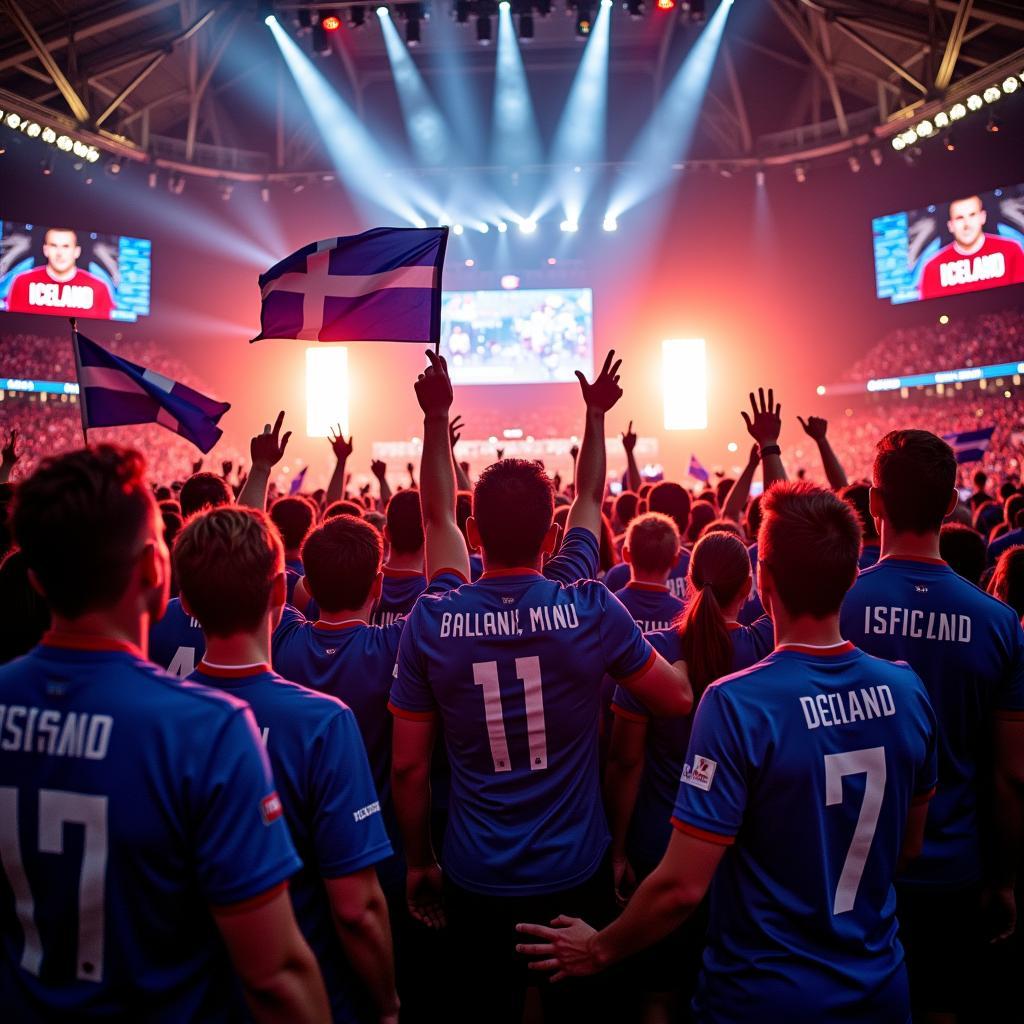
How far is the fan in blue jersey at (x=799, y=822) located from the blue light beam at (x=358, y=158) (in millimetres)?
26689

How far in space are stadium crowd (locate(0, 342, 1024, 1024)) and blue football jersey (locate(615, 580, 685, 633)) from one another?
0.68 m

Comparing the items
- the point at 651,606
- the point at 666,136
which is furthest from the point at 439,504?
the point at 666,136

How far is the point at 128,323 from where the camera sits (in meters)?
26.3

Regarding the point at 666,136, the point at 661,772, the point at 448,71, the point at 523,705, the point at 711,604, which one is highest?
the point at 448,71

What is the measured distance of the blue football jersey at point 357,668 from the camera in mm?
2920

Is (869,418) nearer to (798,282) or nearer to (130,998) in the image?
(798,282)

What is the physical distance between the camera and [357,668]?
9.57ft

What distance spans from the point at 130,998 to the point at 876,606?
226 centimetres

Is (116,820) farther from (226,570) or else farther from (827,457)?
(827,457)

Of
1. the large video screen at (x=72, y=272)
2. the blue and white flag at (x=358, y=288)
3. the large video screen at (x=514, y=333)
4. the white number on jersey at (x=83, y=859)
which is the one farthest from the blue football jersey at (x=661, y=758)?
the large video screen at (x=72, y=272)

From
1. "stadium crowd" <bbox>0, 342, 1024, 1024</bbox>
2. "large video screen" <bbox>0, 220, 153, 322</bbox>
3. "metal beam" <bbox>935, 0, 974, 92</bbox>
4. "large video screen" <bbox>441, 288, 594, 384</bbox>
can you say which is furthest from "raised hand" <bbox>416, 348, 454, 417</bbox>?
"large video screen" <bbox>0, 220, 153, 322</bbox>

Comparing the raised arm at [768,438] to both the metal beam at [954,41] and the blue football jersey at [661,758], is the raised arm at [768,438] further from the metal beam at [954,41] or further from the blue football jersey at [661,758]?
the metal beam at [954,41]

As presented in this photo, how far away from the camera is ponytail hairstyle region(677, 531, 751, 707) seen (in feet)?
9.12

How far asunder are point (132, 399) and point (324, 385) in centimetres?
2190
